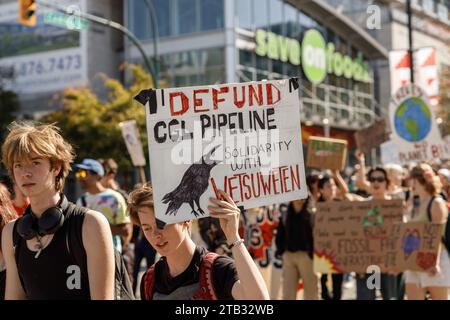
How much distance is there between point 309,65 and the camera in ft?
118

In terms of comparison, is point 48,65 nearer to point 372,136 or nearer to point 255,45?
point 255,45

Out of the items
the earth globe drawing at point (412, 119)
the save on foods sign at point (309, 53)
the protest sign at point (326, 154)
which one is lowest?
the protest sign at point (326, 154)

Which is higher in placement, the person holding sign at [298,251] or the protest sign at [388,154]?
the protest sign at [388,154]

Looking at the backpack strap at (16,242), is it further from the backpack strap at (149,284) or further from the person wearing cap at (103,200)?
the person wearing cap at (103,200)

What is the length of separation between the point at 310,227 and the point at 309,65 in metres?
28.0

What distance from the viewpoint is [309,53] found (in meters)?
36.1

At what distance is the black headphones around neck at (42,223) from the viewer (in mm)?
2836

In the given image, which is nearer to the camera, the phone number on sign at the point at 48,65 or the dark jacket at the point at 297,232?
the dark jacket at the point at 297,232

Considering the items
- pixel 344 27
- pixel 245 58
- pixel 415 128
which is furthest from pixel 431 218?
pixel 344 27

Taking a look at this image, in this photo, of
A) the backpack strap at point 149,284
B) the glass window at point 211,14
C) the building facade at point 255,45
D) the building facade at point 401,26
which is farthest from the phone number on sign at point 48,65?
the backpack strap at point 149,284

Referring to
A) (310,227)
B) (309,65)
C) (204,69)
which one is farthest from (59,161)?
(309,65)

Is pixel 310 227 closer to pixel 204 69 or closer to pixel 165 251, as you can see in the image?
pixel 165 251

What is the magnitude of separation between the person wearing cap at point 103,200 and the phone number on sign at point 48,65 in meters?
32.0

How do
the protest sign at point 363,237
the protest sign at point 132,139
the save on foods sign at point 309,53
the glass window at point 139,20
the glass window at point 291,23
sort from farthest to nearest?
the glass window at point 139,20 < the glass window at point 291,23 < the save on foods sign at point 309,53 < the protest sign at point 132,139 < the protest sign at point 363,237
